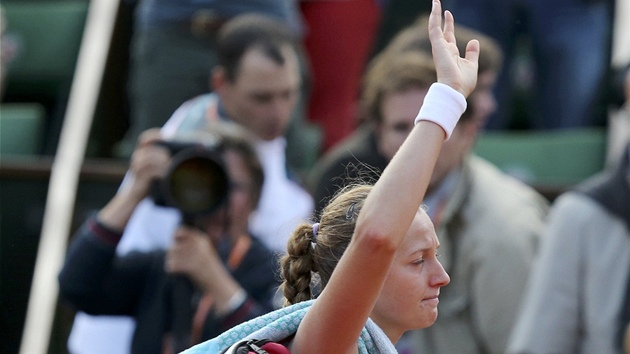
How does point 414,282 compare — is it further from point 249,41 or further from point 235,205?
point 249,41

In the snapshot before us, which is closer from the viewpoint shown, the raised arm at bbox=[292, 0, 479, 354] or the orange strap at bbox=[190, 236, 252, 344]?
the raised arm at bbox=[292, 0, 479, 354]

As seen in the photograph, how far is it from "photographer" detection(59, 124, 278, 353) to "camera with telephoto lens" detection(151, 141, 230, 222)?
3cm

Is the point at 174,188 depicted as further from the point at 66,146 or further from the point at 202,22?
the point at 66,146

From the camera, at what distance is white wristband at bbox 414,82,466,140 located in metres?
1.85

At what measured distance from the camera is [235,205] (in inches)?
136

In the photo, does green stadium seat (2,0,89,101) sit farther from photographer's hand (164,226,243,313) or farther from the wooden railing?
photographer's hand (164,226,243,313)

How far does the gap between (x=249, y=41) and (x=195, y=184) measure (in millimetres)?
980

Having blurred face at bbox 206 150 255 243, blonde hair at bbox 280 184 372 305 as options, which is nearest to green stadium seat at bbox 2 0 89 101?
blurred face at bbox 206 150 255 243

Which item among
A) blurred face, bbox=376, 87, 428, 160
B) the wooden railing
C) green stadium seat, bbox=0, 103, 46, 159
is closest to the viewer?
blurred face, bbox=376, 87, 428, 160

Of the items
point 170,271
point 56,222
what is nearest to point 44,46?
point 56,222

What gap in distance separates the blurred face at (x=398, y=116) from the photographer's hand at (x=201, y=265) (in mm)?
662

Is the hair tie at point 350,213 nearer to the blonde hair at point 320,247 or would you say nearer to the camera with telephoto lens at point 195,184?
the blonde hair at point 320,247

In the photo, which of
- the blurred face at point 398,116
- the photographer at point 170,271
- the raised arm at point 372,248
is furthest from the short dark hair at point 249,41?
the raised arm at point 372,248

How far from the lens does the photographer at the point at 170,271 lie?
3166 millimetres
